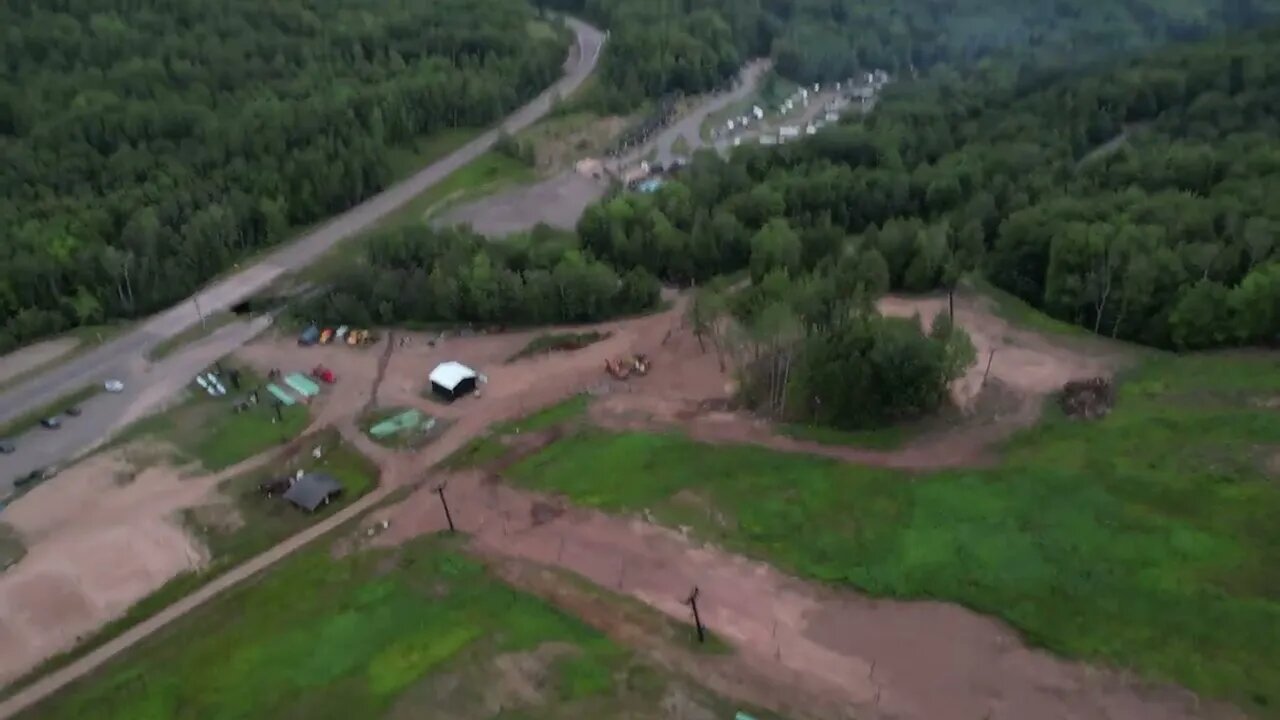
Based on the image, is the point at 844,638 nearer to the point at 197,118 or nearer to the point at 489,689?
the point at 489,689

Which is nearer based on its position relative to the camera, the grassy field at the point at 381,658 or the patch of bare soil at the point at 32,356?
the grassy field at the point at 381,658

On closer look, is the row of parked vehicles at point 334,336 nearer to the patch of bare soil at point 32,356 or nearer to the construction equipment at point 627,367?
the patch of bare soil at point 32,356

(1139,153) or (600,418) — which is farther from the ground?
(1139,153)

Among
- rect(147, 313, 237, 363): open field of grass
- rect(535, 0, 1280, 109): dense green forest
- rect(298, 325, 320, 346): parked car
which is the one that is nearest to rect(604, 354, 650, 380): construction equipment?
rect(298, 325, 320, 346): parked car

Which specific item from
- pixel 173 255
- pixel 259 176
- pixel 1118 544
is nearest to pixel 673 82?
pixel 259 176

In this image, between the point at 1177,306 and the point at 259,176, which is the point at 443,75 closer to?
the point at 259,176

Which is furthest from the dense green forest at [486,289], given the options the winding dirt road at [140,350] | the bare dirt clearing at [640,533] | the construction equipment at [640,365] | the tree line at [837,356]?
the tree line at [837,356]
